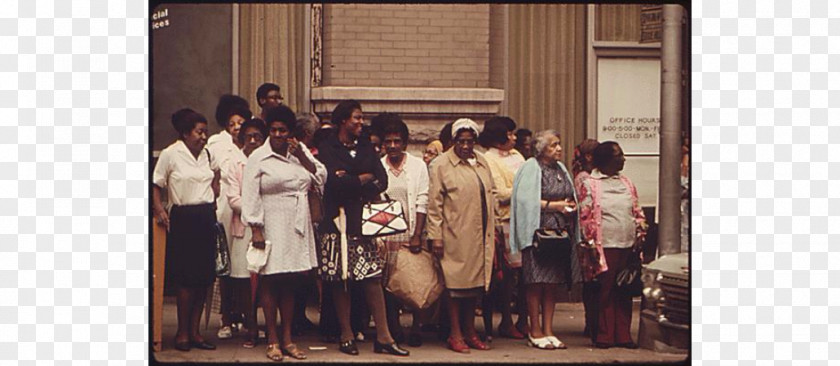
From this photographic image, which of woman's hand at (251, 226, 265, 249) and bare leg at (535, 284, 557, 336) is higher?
woman's hand at (251, 226, 265, 249)

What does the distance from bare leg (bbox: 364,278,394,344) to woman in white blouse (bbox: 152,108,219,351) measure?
1.13 meters

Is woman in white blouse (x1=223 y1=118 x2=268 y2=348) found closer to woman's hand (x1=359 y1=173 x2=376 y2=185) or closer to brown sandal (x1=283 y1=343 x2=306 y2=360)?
brown sandal (x1=283 y1=343 x2=306 y2=360)

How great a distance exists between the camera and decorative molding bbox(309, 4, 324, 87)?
13672 millimetres

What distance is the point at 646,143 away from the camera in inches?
534

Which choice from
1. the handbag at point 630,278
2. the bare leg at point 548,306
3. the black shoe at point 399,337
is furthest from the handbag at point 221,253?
the handbag at point 630,278

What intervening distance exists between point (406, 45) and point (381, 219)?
1756 millimetres

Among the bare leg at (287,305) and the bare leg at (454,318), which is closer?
the bare leg at (287,305)

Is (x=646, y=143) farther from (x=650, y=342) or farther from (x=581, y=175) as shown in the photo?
(x=650, y=342)

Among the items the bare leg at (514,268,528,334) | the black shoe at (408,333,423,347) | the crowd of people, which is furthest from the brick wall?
the black shoe at (408,333,423,347)

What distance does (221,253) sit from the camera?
39.8ft

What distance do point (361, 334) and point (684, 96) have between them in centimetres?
302

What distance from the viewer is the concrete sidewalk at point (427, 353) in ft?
38.6

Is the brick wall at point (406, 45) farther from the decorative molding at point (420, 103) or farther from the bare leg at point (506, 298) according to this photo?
the bare leg at point (506, 298)

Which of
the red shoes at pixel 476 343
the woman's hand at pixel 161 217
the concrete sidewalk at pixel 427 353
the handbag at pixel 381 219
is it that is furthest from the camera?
the red shoes at pixel 476 343
